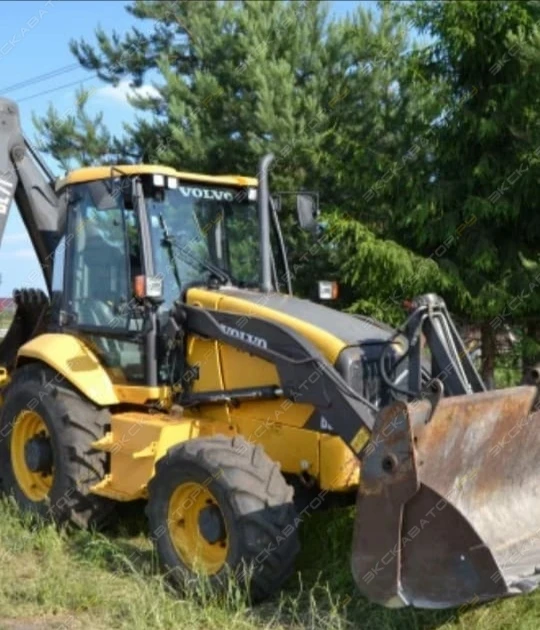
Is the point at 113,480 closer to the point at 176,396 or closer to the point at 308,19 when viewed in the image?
the point at 176,396

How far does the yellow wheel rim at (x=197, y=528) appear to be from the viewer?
16.1 ft

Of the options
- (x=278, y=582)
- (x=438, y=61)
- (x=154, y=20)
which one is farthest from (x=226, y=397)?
(x=154, y=20)

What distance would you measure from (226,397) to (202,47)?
8748 millimetres

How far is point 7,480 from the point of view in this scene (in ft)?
21.5

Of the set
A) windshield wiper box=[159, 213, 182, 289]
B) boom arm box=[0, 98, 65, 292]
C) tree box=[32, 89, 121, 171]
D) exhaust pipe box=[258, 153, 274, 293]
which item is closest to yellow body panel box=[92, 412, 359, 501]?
windshield wiper box=[159, 213, 182, 289]

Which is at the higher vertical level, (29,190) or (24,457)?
(29,190)

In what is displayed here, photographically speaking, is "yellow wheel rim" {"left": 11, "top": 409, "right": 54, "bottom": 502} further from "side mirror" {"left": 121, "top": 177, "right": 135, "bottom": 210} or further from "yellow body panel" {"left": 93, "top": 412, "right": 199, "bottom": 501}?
"side mirror" {"left": 121, "top": 177, "right": 135, "bottom": 210}

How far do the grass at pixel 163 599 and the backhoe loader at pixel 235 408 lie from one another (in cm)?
19

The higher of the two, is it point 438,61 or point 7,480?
point 438,61

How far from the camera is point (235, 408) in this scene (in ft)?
18.5

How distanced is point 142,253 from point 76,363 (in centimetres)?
97

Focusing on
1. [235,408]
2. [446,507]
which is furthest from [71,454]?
[446,507]

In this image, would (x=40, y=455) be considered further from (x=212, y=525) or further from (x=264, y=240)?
(x=264, y=240)

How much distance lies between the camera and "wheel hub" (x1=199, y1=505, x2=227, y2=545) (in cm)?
489
